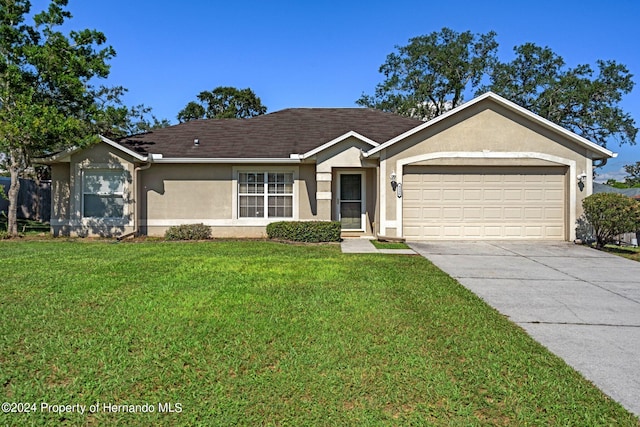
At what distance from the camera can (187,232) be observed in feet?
43.2

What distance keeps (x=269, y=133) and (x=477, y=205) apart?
8.10 m

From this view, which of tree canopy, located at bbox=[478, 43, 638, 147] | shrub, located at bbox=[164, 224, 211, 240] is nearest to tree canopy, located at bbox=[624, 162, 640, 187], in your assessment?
tree canopy, located at bbox=[478, 43, 638, 147]

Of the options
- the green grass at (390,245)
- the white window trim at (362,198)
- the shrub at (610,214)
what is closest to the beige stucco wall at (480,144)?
the green grass at (390,245)

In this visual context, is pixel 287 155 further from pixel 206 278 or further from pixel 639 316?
pixel 639 316

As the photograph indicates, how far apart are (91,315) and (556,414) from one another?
4.89 m

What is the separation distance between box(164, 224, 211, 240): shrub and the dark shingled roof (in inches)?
97.5

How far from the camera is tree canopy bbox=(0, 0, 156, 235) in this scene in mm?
12555

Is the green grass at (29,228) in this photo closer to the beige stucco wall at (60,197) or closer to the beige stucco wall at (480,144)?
the beige stucco wall at (60,197)

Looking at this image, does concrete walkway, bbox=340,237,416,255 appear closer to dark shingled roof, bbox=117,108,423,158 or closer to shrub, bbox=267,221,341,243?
shrub, bbox=267,221,341,243

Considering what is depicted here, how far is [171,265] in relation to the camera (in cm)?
821

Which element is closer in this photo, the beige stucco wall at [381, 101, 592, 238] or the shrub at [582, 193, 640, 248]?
the shrub at [582, 193, 640, 248]

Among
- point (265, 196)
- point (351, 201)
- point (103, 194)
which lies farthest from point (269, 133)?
point (103, 194)

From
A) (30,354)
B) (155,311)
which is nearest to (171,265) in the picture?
(155,311)

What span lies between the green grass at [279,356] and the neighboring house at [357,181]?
6566 millimetres
